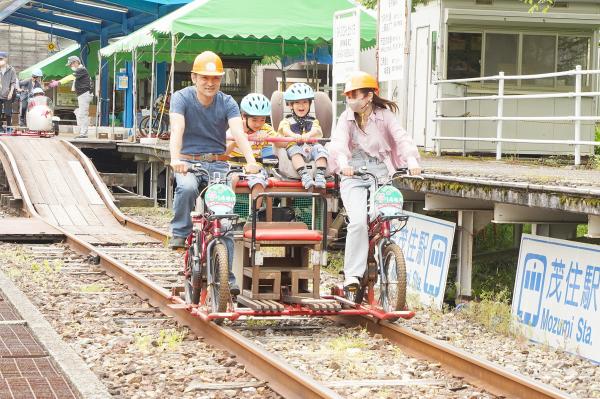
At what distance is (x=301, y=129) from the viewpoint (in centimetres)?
1145

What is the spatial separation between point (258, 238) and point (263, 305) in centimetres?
49

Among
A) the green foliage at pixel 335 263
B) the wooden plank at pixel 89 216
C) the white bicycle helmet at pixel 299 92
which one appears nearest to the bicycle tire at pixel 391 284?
the white bicycle helmet at pixel 299 92

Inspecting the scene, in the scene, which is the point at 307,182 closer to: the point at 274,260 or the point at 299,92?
the point at 274,260

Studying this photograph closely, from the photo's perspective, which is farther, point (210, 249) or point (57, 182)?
point (57, 182)

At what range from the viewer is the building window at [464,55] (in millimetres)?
21219

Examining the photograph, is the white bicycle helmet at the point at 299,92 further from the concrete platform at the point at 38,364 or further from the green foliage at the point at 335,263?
the concrete platform at the point at 38,364

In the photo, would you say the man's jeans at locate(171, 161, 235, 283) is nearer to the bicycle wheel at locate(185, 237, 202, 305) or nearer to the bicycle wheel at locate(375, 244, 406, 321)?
the bicycle wheel at locate(185, 237, 202, 305)

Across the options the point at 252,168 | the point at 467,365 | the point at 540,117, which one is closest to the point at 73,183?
the point at 540,117

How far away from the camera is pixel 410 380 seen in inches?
287

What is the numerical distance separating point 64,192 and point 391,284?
1200 cm

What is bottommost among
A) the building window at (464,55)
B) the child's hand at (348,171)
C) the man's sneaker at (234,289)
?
the man's sneaker at (234,289)

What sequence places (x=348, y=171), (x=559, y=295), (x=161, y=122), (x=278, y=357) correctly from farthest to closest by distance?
(x=161, y=122), (x=559, y=295), (x=348, y=171), (x=278, y=357)

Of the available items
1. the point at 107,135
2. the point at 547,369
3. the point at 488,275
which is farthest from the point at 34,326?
the point at 107,135

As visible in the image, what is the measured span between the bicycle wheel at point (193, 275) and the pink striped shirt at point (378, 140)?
1.21 meters
